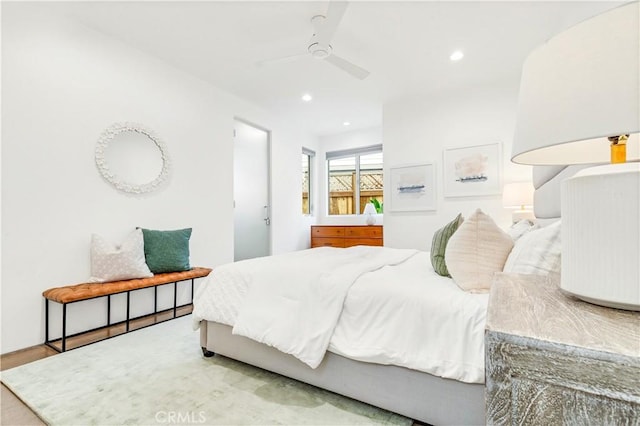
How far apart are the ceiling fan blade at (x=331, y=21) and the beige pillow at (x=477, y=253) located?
165cm

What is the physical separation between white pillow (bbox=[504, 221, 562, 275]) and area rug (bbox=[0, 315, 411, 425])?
847 millimetres

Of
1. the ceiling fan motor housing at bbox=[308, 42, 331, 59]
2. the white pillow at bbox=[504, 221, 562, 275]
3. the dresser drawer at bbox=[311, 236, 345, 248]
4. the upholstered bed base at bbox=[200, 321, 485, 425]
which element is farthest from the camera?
the dresser drawer at bbox=[311, 236, 345, 248]

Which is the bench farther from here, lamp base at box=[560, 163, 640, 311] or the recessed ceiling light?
the recessed ceiling light

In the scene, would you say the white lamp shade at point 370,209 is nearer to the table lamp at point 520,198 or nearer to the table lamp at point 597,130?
the table lamp at point 520,198

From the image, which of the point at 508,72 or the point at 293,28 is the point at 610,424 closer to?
the point at 293,28

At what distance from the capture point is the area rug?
1.36 m

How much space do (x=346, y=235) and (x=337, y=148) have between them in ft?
5.94

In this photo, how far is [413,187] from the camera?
4133 mm

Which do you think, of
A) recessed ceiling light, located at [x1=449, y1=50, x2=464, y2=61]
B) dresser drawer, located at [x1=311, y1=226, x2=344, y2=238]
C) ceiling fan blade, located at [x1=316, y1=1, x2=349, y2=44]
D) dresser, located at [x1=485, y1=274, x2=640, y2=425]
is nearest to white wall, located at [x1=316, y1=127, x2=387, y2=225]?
dresser drawer, located at [x1=311, y1=226, x2=344, y2=238]

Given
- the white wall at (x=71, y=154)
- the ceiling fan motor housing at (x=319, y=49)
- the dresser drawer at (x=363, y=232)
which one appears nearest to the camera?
the white wall at (x=71, y=154)

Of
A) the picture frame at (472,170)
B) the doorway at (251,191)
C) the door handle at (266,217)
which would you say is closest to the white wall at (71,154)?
the doorway at (251,191)

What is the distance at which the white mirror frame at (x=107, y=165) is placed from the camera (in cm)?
262

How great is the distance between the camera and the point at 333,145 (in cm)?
587

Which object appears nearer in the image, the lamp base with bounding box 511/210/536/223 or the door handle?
the lamp base with bounding box 511/210/536/223
